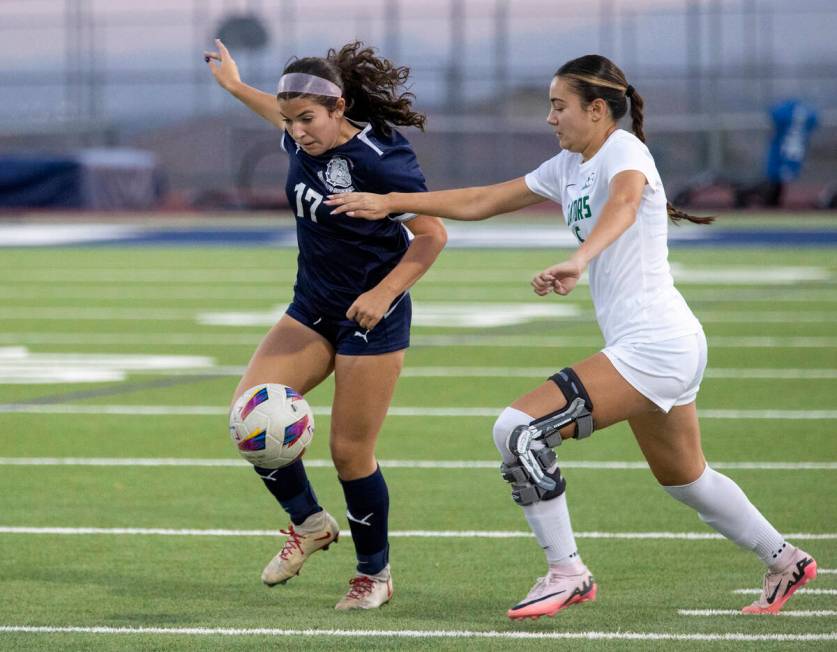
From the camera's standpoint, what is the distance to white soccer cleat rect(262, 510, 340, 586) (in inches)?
254

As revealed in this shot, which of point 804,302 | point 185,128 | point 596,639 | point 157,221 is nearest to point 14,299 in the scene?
point 804,302

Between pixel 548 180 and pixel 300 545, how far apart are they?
1806mm

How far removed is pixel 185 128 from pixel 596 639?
148 ft

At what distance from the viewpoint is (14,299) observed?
20.2 metres

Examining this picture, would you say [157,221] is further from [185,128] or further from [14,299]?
[14,299]

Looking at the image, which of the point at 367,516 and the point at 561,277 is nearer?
the point at 561,277

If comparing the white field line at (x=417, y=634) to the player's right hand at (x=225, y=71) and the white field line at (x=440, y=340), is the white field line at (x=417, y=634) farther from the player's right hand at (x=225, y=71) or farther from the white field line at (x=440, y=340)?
the white field line at (x=440, y=340)

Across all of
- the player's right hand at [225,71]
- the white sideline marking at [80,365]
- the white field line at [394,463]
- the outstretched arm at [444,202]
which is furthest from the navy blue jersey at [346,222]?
the white sideline marking at [80,365]

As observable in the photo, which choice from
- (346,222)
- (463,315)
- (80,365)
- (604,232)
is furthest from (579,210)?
(463,315)

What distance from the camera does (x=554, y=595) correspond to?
5773mm

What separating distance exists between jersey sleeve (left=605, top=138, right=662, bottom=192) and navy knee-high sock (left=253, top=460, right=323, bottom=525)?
179cm

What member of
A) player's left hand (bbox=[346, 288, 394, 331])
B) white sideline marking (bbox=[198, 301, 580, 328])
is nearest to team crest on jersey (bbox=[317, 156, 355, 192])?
player's left hand (bbox=[346, 288, 394, 331])

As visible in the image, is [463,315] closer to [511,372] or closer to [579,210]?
[511,372]

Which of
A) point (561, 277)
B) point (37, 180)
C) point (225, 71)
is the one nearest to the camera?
point (561, 277)
